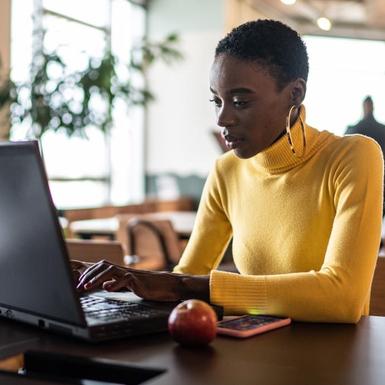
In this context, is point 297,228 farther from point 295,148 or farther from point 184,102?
point 184,102

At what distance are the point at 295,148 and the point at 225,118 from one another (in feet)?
0.68

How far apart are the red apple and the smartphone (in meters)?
0.08

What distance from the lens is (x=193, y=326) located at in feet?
3.46

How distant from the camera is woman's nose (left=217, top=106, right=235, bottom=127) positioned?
1.49 meters

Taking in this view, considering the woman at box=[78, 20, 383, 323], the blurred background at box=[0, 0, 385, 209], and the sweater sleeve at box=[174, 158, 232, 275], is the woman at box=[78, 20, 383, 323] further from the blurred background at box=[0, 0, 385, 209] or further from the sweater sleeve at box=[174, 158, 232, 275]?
the blurred background at box=[0, 0, 385, 209]

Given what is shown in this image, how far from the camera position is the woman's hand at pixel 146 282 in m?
1.26

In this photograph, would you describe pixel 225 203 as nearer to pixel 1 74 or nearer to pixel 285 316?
pixel 285 316

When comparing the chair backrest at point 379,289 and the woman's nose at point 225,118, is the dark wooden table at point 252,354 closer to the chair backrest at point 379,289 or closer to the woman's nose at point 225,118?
the woman's nose at point 225,118

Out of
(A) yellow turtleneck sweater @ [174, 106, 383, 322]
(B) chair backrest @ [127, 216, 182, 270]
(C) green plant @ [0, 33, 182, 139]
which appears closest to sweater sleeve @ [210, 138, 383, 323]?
(A) yellow turtleneck sweater @ [174, 106, 383, 322]

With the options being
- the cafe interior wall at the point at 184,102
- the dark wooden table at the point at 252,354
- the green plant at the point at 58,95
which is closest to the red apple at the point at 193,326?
the dark wooden table at the point at 252,354

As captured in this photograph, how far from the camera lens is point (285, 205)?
1.62 m

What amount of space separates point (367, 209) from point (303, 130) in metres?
0.29

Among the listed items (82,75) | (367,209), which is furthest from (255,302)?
(82,75)

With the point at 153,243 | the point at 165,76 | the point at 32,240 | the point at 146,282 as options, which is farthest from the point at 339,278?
the point at 165,76
